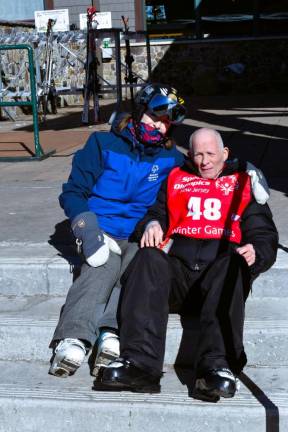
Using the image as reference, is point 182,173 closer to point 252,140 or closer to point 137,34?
point 252,140

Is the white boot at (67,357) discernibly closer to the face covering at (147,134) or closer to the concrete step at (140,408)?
the concrete step at (140,408)

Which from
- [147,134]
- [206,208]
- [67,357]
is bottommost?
[67,357]

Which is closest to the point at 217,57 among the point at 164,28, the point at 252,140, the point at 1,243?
the point at 164,28

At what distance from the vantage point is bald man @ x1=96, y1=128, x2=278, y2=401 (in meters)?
3.45

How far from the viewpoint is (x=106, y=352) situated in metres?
3.64

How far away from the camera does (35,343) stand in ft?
13.2

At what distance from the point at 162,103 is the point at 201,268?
36.7 inches

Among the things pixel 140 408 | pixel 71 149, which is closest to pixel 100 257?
pixel 140 408

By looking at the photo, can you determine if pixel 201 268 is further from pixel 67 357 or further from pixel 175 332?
pixel 67 357

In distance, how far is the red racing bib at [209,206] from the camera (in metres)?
3.89

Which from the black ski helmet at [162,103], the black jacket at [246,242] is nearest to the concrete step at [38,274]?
the black jacket at [246,242]

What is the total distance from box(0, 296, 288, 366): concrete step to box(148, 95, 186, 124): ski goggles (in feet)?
3.55

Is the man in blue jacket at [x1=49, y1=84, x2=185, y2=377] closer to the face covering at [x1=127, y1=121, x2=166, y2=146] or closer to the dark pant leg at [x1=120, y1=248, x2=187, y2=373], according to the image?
the face covering at [x1=127, y1=121, x2=166, y2=146]

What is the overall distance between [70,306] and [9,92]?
10.6 metres
